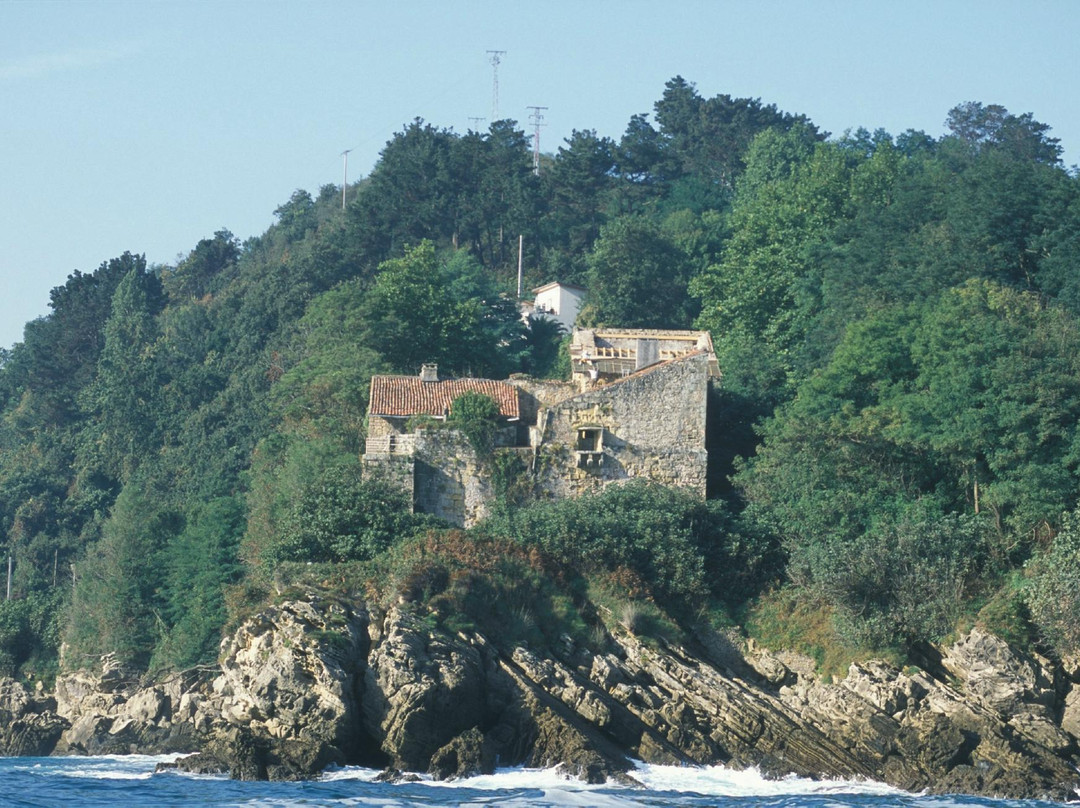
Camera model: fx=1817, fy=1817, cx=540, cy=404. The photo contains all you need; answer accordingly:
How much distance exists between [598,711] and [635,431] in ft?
35.1

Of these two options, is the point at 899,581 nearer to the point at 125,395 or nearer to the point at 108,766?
the point at 108,766

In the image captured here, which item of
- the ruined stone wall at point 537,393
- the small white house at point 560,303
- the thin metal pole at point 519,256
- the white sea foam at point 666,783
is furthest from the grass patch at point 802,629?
the thin metal pole at point 519,256

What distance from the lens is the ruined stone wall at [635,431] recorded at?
4625cm

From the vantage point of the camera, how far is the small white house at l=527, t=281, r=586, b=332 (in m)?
68.6

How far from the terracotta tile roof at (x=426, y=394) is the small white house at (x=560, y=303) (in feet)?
64.4

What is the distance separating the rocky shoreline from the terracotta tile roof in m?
9.40

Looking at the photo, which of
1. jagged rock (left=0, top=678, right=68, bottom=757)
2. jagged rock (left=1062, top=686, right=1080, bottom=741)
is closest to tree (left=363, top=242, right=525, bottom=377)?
jagged rock (left=0, top=678, right=68, bottom=757)

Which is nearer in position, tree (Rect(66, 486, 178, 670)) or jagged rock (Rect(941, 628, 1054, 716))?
jagged rock (Rect(941, 628, 1054, 716))

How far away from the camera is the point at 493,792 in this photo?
112ft

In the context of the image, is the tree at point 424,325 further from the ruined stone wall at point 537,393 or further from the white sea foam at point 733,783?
the white sea foam at point 733,783

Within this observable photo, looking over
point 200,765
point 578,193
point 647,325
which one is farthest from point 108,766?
point 578,193

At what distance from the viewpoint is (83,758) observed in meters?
42.9

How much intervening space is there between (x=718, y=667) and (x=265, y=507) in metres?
14.6

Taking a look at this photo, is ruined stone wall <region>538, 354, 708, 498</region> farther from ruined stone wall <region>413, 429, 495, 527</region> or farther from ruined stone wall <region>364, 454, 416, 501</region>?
ruined stone wall <region>364, 454, 416, 501</region>
